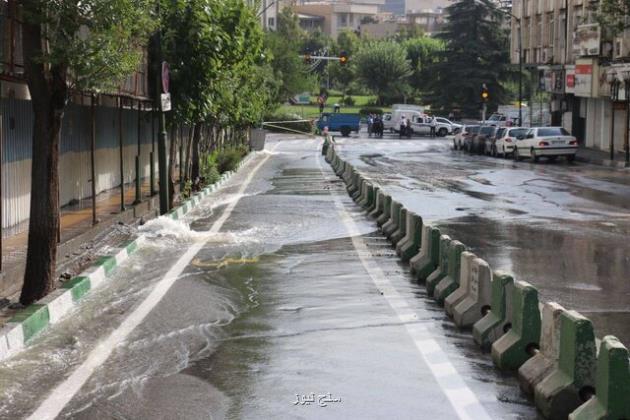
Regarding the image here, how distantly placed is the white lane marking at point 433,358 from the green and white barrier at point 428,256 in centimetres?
44

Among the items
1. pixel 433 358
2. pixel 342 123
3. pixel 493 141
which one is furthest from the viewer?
pixel 342 123

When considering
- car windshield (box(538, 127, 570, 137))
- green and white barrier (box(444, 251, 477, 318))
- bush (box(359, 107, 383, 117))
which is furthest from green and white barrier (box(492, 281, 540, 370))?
bush (box(359, 107, 383, 117))

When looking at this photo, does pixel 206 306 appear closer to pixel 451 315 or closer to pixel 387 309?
pixel 387 309

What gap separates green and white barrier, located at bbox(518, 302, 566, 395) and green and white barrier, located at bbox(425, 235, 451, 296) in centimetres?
381

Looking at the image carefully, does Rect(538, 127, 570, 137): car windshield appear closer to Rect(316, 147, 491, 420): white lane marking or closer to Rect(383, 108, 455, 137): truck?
Rect(316, 147, 491, 420): white lane marking

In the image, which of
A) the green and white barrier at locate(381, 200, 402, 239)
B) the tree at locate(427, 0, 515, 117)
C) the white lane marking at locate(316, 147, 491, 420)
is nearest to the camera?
the white lane marking at locate(316, 147, 491, 420)

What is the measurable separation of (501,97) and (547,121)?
85.3ft

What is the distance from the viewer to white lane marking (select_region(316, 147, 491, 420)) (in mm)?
7086

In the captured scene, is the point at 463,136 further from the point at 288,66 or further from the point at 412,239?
the point at 412,239

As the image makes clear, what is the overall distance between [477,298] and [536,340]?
165 centimetres

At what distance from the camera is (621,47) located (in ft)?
160

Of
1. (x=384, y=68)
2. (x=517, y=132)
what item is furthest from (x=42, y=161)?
(x=384, y=68)

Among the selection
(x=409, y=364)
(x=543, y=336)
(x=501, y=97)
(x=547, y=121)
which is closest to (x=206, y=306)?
(x=409, y=364)

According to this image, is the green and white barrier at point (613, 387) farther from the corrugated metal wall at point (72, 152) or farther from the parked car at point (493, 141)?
the parked car at point (493, 141)
